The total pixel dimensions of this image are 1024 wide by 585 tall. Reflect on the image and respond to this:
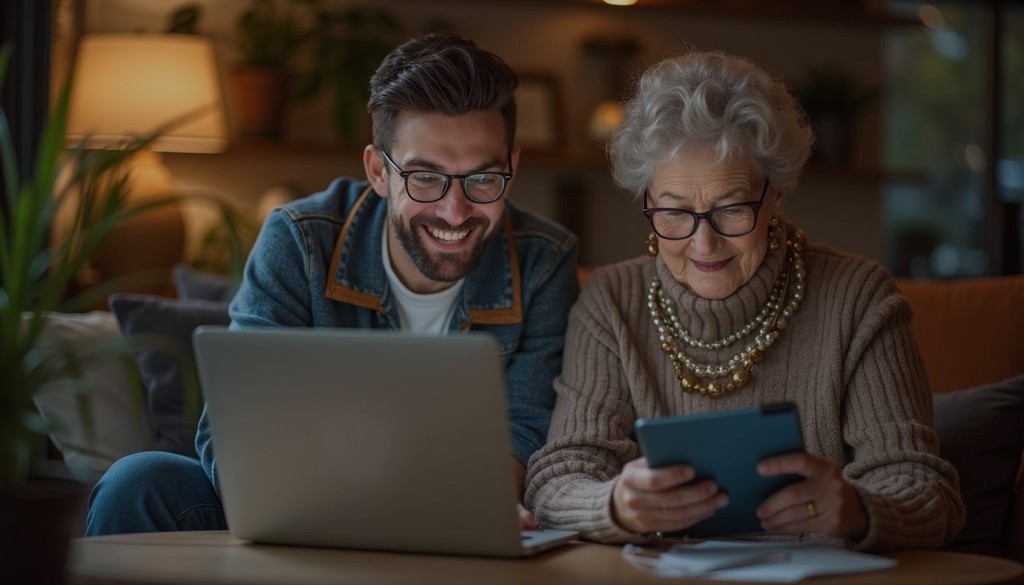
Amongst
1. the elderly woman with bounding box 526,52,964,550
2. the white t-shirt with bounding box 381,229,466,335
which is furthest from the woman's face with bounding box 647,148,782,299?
the white t-shirt with bounding box 381,229,466,335

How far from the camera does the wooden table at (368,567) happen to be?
1435 mm

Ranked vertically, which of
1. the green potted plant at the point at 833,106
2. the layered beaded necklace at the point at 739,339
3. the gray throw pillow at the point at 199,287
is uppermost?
the green potted plant at the point at 833,106

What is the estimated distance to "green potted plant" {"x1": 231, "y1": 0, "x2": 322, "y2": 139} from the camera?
171 inches

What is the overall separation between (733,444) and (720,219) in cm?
59

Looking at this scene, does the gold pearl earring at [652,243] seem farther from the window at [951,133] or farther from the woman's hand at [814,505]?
the window at [951,133]

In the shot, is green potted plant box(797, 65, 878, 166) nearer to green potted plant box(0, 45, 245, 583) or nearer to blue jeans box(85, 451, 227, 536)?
blue jeans box(85, 451, 227, 536)

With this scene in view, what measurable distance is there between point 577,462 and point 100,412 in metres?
1.33

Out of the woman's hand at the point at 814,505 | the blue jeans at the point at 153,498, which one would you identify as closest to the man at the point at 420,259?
the blue jeans at the point at 153,498

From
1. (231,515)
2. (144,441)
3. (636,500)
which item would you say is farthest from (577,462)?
(144,441)

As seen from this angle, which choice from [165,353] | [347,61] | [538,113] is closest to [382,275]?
[165,353]

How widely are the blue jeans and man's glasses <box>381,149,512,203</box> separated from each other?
571 millimetres

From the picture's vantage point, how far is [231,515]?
5.28ft

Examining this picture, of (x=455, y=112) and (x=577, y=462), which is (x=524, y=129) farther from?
(x=577, y=462)

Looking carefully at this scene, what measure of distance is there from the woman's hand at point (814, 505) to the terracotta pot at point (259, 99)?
3.09 metres
